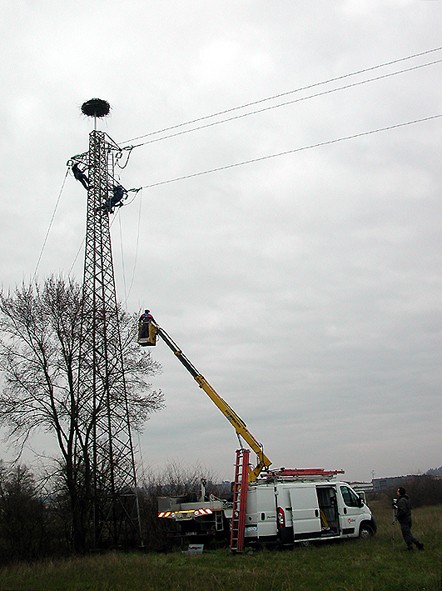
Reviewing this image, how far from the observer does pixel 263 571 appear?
12672 millimetres

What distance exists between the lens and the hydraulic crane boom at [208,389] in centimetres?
2108

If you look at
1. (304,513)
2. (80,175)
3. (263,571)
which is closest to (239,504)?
(304,513)

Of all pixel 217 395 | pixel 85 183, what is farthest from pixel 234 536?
pixel 85 183

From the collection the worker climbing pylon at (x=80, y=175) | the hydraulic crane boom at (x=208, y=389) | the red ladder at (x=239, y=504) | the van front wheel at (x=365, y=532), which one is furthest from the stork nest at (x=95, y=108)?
the van front wheel at (x=365, y=532)

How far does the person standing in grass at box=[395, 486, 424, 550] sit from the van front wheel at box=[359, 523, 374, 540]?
3.57 meters

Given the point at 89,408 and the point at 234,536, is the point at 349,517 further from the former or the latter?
the point at 89,408

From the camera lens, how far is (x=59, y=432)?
2122cm

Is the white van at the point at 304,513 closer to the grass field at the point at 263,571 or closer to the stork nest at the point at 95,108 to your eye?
the grass field at the point at 263,571

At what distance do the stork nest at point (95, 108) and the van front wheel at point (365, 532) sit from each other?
20.8 meters

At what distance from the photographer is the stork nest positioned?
26.9 m

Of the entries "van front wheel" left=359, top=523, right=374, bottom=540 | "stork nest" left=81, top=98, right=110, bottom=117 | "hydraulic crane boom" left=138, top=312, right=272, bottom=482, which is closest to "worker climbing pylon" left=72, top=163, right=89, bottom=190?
"stork nest" left=81, top=98, right=110, bottom=117

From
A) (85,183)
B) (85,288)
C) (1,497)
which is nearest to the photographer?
(1,497)

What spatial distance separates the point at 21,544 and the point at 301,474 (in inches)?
382

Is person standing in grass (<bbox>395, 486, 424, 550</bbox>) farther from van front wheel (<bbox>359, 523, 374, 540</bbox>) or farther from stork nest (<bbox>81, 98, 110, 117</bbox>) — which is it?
stork nest (<bbox>81, 98, 110, 117</bbox>)
